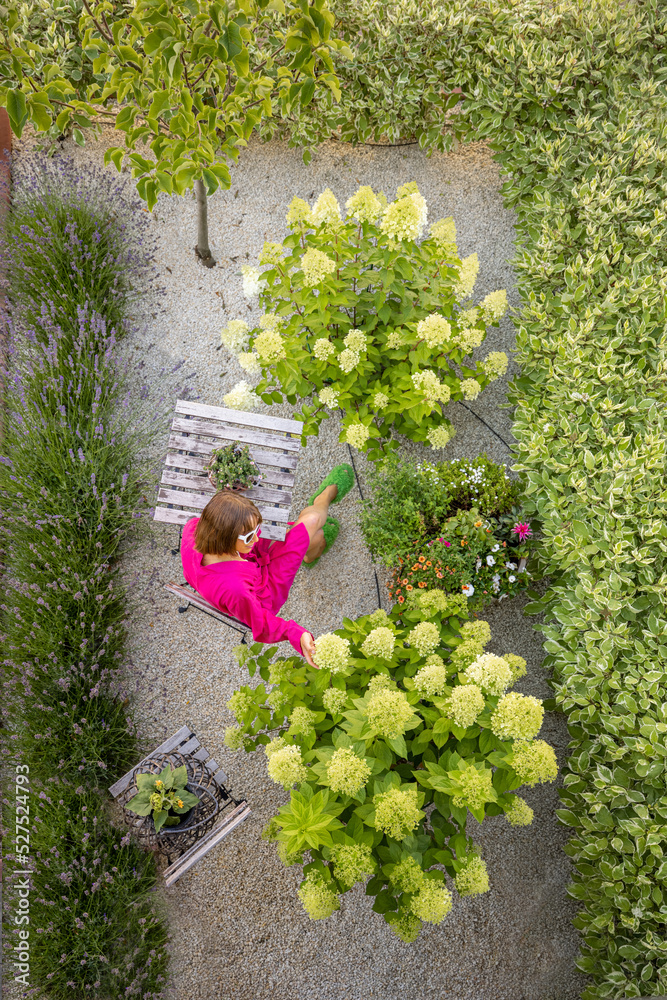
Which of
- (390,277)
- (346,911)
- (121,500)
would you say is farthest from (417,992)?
(390,277)

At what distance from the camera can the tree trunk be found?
3787mm

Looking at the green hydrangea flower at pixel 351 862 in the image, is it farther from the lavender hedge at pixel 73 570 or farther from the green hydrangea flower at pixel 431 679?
the lavender hedge at pixel 73 570

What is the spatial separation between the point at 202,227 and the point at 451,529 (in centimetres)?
273

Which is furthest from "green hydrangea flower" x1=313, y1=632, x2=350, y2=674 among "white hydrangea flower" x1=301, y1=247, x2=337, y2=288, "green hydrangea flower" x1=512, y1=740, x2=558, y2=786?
"white hydrangea flower" x1=301, y1=247, x2=337, y2=288

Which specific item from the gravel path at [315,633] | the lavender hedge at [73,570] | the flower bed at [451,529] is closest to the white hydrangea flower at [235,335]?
the gravel path at [315,633]

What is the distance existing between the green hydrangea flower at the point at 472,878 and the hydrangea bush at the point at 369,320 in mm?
2011

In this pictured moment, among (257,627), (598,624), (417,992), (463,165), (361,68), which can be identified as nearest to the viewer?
(598,624)

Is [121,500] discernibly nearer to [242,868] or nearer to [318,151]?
[242,868]

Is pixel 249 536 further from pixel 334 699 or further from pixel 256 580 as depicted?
pixel 334 699

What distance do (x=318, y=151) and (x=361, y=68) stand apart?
0.68 meters

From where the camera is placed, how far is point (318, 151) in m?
4.40

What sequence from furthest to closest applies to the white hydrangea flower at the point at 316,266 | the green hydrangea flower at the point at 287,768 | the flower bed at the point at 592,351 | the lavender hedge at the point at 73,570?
1. the lavender hedge at the point at 73,570
2. the white hydrangea flower at the point at 316,266
3. the flower bed at the point at 592,351
4. the green hydrangea flower at the point at 287,768

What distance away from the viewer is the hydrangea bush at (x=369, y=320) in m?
2.99

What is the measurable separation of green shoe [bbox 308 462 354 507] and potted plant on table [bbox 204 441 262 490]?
2.06 feet
